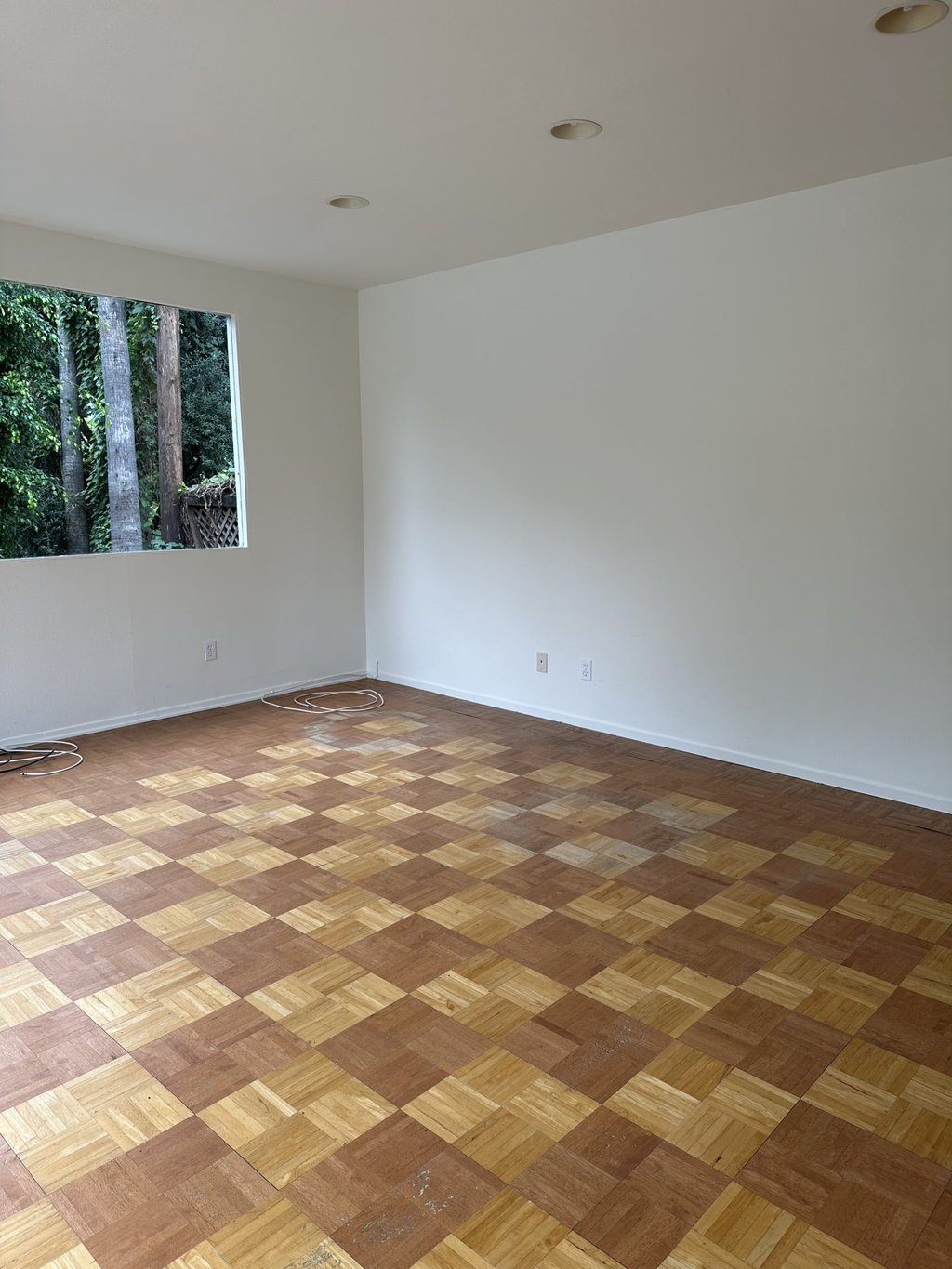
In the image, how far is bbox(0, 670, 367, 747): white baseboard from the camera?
14.5 ft

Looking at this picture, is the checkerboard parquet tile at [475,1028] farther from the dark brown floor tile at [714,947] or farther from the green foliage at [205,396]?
the green foliage at [205,396]

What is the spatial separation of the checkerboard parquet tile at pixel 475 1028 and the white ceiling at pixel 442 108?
2412mm

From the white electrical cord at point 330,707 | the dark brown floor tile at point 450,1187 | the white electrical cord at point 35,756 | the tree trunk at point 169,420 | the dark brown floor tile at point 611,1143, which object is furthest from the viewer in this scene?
the white electrical cord at point 330,707

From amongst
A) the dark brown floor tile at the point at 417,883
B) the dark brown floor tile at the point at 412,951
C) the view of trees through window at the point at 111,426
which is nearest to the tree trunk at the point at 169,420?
the view of trees through window at the point at 111,426

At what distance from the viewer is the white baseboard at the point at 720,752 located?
11.7 ft

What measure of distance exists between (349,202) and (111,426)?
67.9 inches

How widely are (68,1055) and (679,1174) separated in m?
1.37

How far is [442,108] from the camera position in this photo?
2.79m

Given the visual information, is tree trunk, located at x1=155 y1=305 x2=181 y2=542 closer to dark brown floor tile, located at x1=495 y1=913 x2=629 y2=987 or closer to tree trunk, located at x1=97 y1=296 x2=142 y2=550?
tree trunk, located at x1=97 y1=296 x2=142 y2=550

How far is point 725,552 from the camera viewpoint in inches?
157

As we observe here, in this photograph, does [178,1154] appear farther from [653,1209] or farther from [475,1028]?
[653,1209]

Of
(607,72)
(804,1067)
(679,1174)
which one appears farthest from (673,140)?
(679,1174)

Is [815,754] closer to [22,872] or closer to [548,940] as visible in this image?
[548,940]

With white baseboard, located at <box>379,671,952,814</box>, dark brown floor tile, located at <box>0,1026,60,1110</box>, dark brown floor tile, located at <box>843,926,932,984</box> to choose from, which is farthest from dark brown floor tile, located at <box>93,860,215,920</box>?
white baseboard, located at <box>379,671,952,814</box>
